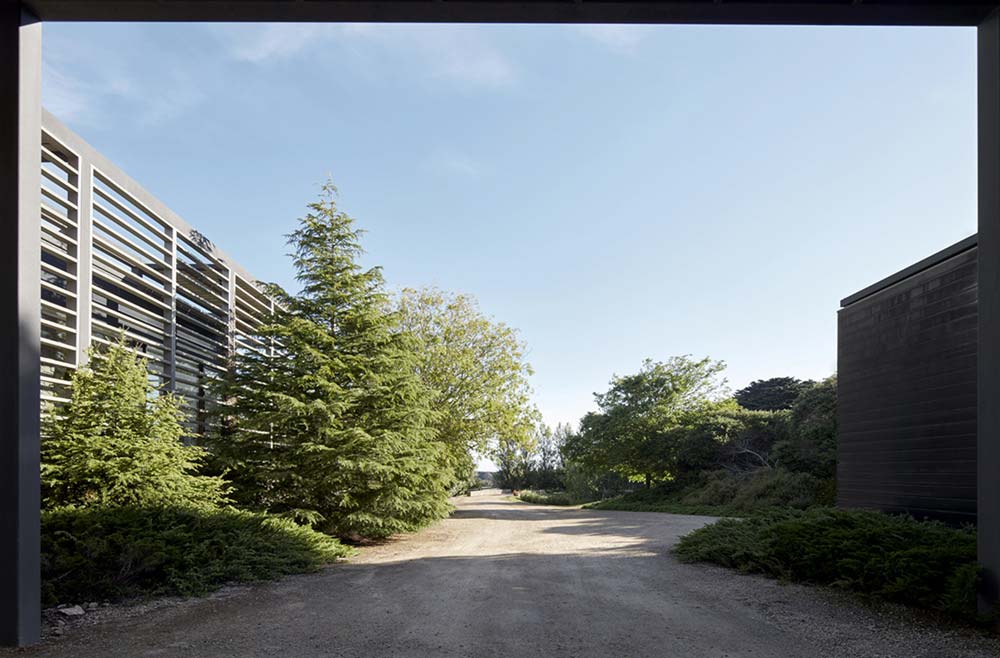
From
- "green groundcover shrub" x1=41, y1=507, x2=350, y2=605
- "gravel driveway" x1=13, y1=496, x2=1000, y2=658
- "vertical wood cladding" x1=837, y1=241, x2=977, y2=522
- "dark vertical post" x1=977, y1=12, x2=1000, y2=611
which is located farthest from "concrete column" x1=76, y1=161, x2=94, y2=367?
"vertical wood cladding" x1=837, y1=241, x2=977, y2=522

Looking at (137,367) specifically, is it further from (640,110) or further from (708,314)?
(708,314)

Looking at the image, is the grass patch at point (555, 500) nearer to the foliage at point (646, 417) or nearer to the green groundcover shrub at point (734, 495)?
the foliage at point (646, 417)

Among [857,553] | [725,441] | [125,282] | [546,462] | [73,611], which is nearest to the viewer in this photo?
[73,611]

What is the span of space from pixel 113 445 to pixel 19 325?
400cm

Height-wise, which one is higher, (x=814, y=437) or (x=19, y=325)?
(x=19, y=325)

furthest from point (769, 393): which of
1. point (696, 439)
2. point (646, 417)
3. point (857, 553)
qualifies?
point (857, 553)

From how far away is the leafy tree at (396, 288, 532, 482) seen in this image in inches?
777

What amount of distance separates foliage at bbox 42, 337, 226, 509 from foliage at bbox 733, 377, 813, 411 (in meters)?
34.9

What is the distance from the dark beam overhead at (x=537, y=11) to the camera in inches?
209

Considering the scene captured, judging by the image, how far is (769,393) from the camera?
132ft

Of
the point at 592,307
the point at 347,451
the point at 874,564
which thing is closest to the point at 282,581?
the point at 347,451

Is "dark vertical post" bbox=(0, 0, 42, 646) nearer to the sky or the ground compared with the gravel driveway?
nearer to the sky

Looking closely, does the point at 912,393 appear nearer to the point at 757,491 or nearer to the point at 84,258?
the point at 757,491

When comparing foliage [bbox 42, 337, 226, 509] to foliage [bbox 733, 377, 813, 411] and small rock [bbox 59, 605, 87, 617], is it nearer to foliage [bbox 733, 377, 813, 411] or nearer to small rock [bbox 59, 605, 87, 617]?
small rock [bbox 59, 605, 87, 617]
